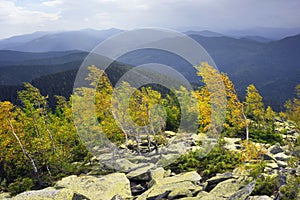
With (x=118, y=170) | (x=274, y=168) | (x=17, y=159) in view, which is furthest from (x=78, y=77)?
(x=274, y=168)

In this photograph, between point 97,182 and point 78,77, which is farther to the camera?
point 78,77

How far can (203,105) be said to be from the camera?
27.8 m

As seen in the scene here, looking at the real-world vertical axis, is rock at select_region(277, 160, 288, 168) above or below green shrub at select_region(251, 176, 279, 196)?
below

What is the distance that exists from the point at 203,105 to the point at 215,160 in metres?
7.79

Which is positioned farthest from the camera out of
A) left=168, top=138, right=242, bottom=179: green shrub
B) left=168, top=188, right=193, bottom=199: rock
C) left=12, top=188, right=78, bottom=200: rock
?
left=168, top=138, right=242, bottom=179: green shrub

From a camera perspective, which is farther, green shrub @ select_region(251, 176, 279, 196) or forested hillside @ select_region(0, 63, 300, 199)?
forested hillside @ select_region(0, 63, 300, 199)

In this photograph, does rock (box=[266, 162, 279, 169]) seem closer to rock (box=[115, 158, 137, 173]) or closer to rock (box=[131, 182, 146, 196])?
rock (box=[131, 182, 146, 196])

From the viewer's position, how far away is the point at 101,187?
1706 cm

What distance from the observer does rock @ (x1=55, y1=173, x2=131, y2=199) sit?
54.0 ft

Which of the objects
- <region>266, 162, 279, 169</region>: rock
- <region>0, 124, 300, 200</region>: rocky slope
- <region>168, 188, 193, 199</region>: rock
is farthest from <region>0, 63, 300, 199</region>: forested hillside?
<region>168, 188, 193, 199</region>: rock

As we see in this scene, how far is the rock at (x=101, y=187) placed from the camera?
1646 cm

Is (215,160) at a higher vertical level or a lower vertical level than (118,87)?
lower

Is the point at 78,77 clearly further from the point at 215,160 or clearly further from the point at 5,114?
the point at 215,160

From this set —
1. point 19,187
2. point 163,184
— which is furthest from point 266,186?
point 19,187
